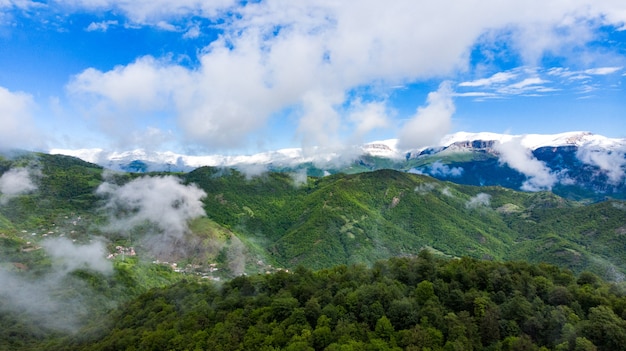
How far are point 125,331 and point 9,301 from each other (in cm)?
12542

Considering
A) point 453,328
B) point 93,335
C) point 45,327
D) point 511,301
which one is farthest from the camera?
point 45,327

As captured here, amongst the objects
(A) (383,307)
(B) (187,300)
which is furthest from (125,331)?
(A) (383,307)

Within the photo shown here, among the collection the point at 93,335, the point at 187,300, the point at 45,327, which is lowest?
the point at 45,327

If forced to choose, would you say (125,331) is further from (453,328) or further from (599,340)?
(599,340)

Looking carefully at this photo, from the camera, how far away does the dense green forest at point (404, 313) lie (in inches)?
2603

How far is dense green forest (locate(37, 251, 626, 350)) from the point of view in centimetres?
6612

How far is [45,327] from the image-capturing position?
159 meters

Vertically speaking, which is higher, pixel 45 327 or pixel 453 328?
pixel 453 328

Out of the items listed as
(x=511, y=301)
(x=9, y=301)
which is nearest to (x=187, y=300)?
(x=511, y=301)

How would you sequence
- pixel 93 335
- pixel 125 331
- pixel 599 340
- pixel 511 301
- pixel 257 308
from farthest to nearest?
1. pixel 93 335
2. pixel 125 331
3. pixel 257 308
4. pixel 511 301
5. pixel 599 340

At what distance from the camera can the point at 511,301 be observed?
74875 millimetres

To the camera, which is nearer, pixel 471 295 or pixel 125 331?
pixel 471 295

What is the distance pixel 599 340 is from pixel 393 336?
35248 millimetres

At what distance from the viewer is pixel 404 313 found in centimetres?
7419
